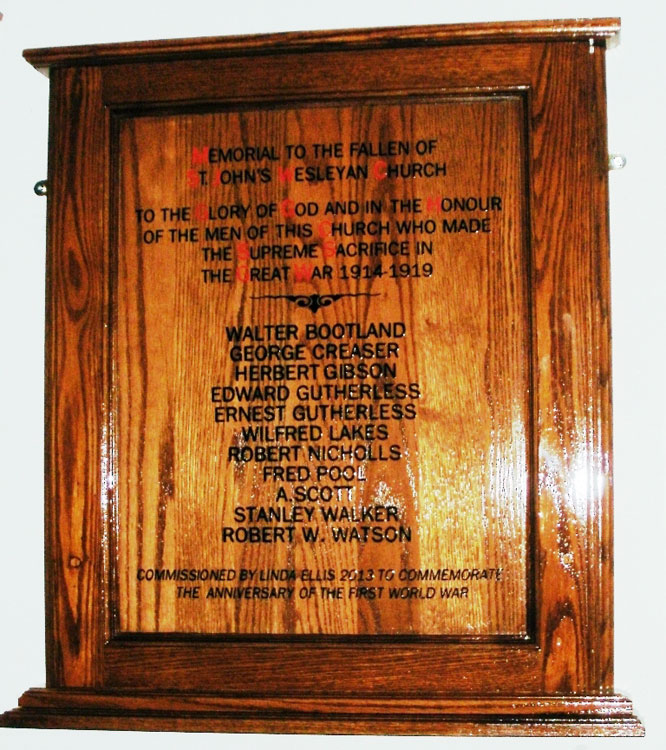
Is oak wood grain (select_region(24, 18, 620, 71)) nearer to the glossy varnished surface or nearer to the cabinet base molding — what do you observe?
the glossy varnished surface

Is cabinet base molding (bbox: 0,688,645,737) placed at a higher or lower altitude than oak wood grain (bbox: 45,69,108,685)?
lower

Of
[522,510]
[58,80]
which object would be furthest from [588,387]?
[58,80]

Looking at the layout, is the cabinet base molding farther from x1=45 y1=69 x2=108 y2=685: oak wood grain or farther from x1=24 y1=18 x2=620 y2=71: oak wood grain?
x1=24 y1=18 x2=620 y2=71: oak wood grain

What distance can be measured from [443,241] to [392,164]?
0.15 m

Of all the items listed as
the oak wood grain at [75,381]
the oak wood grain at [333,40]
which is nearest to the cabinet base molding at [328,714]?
the oak wood grain at [75,381]

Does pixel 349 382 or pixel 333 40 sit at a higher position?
pixel 333 40

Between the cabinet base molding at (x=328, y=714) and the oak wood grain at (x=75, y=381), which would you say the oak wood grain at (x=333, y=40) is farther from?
the cabinet base molding at (x=328, y=714)

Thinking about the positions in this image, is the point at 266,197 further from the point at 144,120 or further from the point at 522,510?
the point at 522,510

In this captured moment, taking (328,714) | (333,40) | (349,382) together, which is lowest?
(328,714)

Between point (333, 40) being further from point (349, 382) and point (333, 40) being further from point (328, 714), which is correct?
point (328, 714)

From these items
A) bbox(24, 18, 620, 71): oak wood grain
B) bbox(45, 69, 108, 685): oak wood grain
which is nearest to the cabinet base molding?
bbox(45, 69, 108, 685): oak wood grain

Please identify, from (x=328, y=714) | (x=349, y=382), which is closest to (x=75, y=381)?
(x=349, y=382)

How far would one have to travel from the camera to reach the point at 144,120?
1.75 metres

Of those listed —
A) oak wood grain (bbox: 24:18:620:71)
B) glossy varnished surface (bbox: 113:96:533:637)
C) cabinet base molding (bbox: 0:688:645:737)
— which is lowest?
cabinet base molding (bbox: 0:688:645:737)
